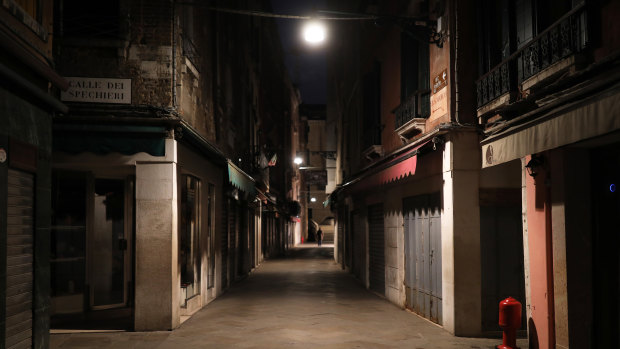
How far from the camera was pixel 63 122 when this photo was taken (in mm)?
9797

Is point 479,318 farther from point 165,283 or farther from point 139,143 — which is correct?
point 139,143

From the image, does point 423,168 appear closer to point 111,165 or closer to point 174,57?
point 174,57

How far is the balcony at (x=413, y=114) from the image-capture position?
11.4m

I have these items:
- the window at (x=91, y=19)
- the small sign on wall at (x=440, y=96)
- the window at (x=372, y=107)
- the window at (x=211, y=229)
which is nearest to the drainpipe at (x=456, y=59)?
the small sign on wall at (x=440, y=96)

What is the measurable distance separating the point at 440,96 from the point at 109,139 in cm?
665

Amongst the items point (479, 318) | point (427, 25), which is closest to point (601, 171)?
point (479, 318)

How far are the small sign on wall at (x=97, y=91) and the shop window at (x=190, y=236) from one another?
253 centimetres

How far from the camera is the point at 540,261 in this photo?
761 cm

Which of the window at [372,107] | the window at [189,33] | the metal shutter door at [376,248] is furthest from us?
the window at [372,107]

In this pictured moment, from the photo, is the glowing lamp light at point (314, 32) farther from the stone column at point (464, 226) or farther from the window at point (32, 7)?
the window at point (32, 7)

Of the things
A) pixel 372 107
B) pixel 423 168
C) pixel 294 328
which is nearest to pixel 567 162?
pixel 423 168

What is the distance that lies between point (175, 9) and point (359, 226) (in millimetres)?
11429

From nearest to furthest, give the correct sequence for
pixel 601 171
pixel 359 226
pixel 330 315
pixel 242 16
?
1. pixel 601 171
2. pixel 330 315
3. pixel 359 226
4. pixel 242 16

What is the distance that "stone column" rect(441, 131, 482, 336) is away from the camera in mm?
9695
